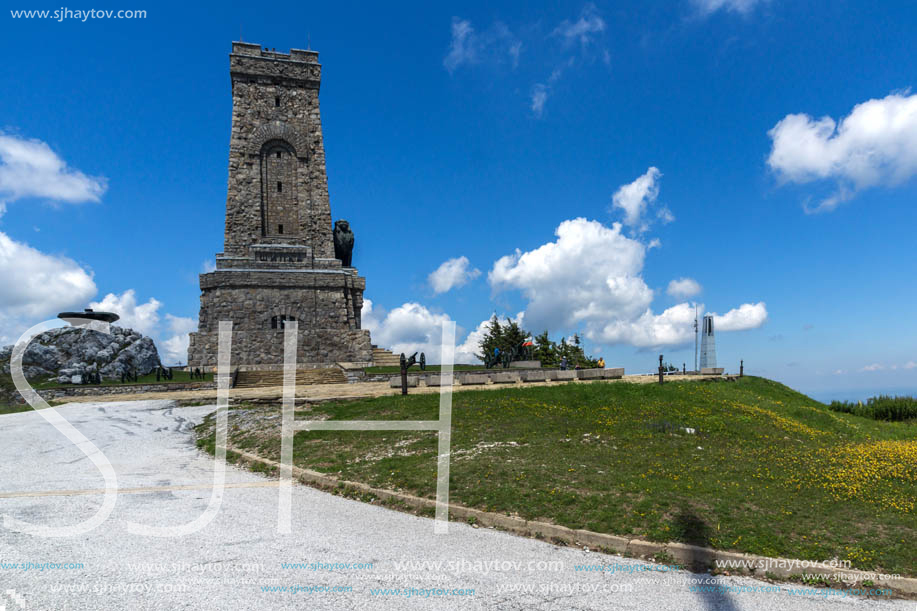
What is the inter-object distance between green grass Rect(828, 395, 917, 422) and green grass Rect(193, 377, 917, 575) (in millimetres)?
Result: 7106

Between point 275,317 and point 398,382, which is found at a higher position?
point 275,317

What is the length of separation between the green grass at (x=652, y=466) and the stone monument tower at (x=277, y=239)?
17302mm

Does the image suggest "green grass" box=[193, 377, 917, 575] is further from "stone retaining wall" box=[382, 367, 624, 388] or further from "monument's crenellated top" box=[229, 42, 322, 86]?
"monument's crenellated top" box=[229, 42, 322, 86]

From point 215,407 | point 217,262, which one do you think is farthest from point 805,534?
point 217,262

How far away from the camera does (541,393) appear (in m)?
17.7

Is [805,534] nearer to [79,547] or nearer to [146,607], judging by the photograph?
[146,607]

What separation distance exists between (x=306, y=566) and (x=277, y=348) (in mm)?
29271

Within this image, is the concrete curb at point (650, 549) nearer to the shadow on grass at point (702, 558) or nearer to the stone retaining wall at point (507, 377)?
the shadow on grass at point (702, 558)

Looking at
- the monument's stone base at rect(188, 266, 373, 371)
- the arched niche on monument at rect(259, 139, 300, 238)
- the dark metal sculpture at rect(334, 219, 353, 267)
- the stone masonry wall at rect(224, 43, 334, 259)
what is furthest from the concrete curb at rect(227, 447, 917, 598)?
the dark metal sculpture at rect(334, 219, 353, 267)

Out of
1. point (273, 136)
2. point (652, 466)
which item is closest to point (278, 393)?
point (652, 466)

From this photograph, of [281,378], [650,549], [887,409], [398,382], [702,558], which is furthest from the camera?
[281,378]

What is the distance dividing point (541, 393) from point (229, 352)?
22074 mm

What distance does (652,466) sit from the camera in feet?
32.4

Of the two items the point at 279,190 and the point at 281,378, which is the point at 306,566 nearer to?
the point at 281,378
